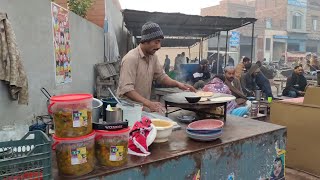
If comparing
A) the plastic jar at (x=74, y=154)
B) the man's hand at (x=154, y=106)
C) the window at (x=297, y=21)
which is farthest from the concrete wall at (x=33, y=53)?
the window at (x=297, y=21)

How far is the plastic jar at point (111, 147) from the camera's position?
165cm

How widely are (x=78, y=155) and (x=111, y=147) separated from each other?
0.20 metres

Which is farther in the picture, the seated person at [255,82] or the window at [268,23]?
the window at [268,23]

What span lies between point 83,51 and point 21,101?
9.01 feet

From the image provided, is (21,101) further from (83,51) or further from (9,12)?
(83,51)

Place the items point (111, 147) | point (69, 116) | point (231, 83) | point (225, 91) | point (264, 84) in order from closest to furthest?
point (69, 116) → point (111, 147) → point (225, 91) → point (231, 83) → point (264, 84)

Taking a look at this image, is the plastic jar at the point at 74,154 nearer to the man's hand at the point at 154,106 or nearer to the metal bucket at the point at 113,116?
the metal bucket at the point at 113,116

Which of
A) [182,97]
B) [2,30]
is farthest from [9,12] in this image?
[182,97]

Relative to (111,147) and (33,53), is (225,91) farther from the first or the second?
(111,147)

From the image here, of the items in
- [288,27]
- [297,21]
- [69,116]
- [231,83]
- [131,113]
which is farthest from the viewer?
[297,21]

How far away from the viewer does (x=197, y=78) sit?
9602mm

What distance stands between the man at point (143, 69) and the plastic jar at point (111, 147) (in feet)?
3.21

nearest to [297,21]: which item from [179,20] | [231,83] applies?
[179,20]

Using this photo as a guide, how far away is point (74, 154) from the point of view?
1535 mm
